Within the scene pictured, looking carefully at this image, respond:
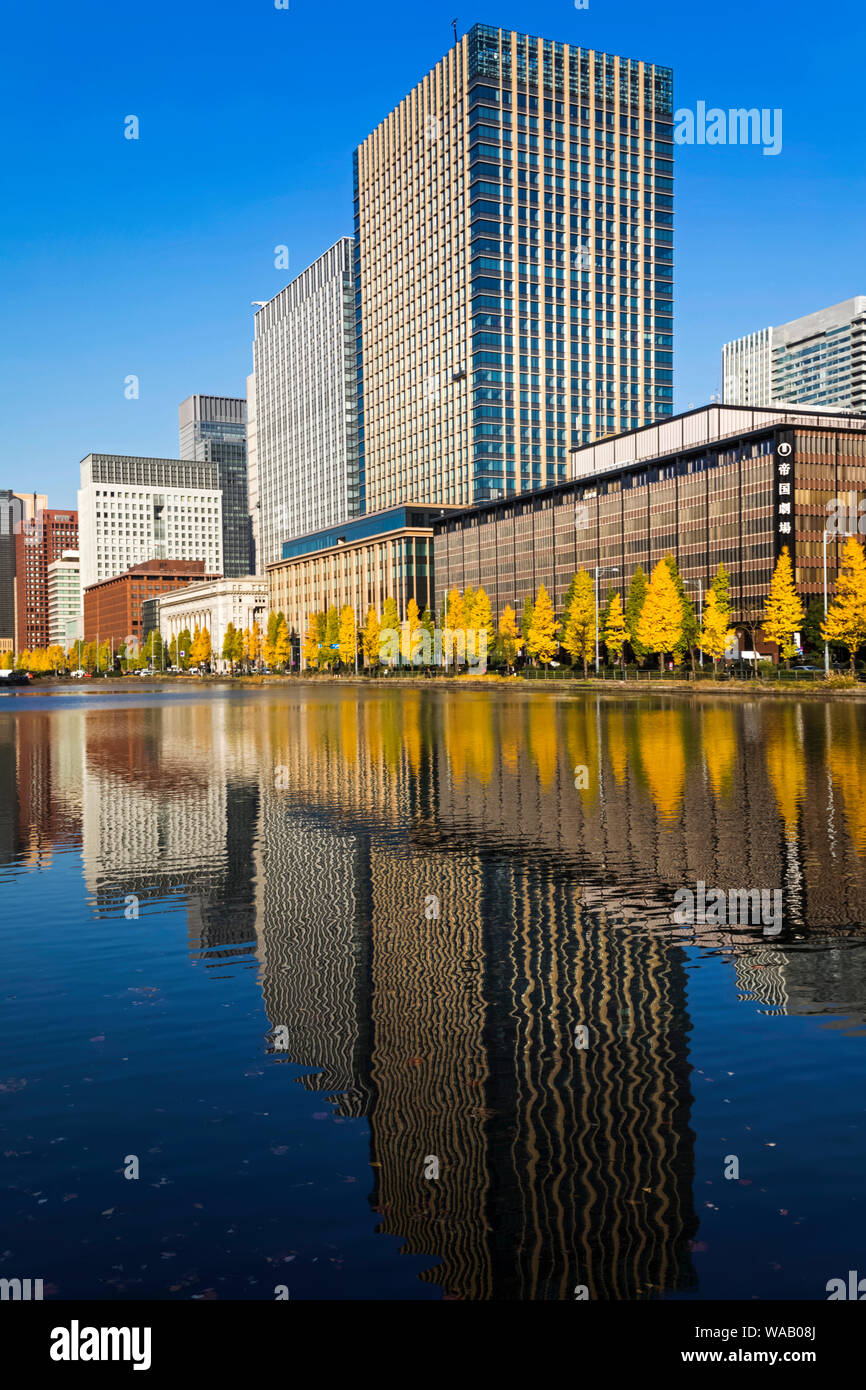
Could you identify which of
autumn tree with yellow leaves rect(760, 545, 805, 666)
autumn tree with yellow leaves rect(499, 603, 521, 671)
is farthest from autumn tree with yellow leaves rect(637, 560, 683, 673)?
autumn tree with yellow leaves rect(499, 603, 521, 671)

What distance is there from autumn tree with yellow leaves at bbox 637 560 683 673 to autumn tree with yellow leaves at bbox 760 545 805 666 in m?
8.82

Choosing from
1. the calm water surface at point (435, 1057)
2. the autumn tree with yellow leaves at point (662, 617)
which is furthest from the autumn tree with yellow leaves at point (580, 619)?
the calm water surface at point (435, 1057)

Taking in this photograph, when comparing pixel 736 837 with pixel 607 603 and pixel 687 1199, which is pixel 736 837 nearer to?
pixel 687 1199

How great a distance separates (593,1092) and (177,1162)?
136 inches

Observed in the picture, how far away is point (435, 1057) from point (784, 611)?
3948 inches

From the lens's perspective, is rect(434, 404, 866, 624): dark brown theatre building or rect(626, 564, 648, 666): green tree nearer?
rect(626, 564, 648, 666): green tree

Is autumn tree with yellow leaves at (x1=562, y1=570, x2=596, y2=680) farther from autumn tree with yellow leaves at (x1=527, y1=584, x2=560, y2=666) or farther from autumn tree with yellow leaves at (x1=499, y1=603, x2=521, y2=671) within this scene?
autumn tree with yellow leaves at (x1=499, y1=603, x2=521, y2=671)

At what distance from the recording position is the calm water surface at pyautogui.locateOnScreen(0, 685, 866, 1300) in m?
6.91

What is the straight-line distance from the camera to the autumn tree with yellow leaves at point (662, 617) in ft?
362

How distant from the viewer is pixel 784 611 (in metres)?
104

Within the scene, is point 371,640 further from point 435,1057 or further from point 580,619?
point 435,1057

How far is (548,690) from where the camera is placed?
375 ft

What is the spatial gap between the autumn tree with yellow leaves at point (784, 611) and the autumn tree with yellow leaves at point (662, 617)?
8.82m
